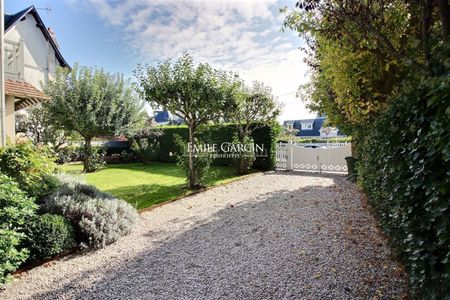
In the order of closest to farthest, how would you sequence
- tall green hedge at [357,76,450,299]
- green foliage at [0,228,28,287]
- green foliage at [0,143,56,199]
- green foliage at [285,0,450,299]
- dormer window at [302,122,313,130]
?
tall green hedge at [357,76,450,299]
green foliage at [285,0,450,299]
green foliage at [0,228,28,287]
green foliage at [0,143,56,199]
dormer window at [302,122,313,130]

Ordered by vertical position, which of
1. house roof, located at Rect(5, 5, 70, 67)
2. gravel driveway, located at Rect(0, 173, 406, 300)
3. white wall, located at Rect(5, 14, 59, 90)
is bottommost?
gravel driveway, located at Rect(0, 173, 406, 300)

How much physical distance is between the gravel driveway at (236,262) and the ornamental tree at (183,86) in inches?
143

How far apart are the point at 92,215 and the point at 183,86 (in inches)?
187

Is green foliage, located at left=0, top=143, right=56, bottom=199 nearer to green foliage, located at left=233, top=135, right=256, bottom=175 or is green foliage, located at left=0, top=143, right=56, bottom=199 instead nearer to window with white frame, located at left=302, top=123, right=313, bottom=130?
green foliage, located at left=233, top=135, right=256, bottom=175

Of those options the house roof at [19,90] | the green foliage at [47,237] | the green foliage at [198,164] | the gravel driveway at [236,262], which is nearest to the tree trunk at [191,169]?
the green foliage at [198,164]

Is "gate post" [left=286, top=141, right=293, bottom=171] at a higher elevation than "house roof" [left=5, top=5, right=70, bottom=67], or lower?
lower

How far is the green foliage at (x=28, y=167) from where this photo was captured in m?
4.65

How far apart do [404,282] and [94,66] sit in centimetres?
1469

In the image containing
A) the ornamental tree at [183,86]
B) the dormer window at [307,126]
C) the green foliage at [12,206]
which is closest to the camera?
the green foliage at [12,206]

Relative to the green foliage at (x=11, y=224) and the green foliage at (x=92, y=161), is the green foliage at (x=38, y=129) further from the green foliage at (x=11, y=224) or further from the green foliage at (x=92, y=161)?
the green foliage at (x=11, y=224)

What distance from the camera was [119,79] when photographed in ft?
46.0

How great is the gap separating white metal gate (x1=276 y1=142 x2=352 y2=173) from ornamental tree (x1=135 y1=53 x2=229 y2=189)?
6063 millimetres

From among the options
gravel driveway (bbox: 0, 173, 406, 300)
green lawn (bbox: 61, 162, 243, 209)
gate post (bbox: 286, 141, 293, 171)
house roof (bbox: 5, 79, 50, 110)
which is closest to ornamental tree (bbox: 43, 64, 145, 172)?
green lawn (bbox: 61, 162, 243, 209)

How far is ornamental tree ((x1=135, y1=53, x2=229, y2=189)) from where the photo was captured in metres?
8.20
